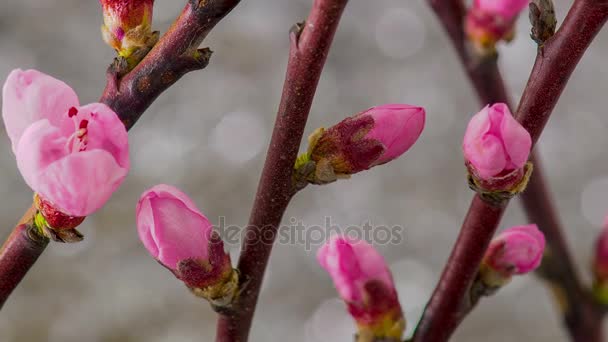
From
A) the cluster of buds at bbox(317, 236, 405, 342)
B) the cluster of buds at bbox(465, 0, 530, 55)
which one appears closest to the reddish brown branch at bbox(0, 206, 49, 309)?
the cluster of buds at bbox(317, 236, 405, 342)

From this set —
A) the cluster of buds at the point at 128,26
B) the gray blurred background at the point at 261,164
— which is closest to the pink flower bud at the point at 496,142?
the cluster of buds at the point at 128,26

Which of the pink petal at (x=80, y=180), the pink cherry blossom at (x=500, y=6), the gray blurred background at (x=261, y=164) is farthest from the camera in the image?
the gray blurred background at (x=261, y=164)

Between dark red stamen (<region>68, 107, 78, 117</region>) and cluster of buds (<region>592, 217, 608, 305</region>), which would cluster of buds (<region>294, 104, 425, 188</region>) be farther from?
cluster of buds (<region>592, 217, 608, 305</region>)

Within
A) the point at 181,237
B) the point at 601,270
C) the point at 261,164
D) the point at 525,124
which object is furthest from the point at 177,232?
the point at 261,164

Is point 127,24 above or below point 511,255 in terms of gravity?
above

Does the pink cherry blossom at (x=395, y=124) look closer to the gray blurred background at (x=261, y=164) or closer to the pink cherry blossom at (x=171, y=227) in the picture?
the pink cherry blossom at (x=171, y=227)

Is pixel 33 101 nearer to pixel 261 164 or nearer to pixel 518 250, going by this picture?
pixel 518 250
